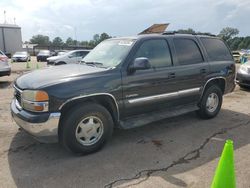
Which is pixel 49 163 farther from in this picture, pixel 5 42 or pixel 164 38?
pixel 5 42

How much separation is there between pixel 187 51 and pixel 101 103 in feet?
7.47

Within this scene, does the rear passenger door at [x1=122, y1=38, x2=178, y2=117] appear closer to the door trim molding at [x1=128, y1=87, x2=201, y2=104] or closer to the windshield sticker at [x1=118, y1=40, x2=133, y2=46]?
the door trim molding at [x1=128, y1=87, x2=201, y2=104]

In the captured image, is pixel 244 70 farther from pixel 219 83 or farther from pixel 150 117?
pixel 150 117

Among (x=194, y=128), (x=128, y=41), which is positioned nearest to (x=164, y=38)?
(x=128, y=41)

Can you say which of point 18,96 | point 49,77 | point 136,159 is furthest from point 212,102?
point 18,96

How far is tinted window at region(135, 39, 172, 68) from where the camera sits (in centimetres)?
481

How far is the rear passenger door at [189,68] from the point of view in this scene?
5.29m

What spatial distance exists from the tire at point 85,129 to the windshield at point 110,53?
2.96ft

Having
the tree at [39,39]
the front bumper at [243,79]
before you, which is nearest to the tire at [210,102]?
the front bumper at [243,79]

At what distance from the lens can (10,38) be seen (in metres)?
47.8

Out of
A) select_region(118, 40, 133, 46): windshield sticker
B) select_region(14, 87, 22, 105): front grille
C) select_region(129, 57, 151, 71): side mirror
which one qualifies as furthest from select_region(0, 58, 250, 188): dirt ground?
select_region(118, 40, 133, 46): windshield sticker

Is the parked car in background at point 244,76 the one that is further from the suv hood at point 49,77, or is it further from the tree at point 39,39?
the tree at point 39,39

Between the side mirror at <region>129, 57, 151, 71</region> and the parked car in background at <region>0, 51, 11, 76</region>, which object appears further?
the parked car in background at <region>0, 51, 11, 76</region>

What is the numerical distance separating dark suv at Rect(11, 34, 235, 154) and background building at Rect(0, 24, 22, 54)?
152ft
